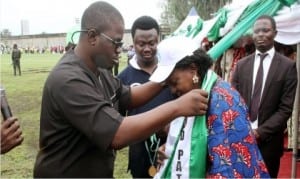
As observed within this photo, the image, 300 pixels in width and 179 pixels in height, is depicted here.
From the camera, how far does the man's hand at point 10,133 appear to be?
202 centimetres

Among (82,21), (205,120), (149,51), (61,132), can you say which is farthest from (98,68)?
(149,51)

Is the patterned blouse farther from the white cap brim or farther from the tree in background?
the tree in background

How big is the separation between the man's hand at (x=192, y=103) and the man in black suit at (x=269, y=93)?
1885 mm

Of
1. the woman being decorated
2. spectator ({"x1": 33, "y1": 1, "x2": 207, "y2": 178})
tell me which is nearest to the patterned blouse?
the woman being decorated

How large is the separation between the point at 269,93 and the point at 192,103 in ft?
6.58

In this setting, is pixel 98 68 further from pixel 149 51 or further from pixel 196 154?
pixel 149 51

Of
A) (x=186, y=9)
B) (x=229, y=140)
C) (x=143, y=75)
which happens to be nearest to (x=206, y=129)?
(x=229, y=140)

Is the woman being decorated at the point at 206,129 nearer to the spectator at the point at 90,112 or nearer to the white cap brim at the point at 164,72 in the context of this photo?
the white cap brim at the point at 164,72

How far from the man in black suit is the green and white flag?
151 cm

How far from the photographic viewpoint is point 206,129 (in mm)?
2307

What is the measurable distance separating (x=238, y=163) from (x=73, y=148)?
2.77ft

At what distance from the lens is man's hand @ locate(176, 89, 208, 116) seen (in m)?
1.99

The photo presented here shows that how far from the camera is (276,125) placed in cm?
376

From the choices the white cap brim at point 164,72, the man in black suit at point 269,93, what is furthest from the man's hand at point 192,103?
the man in black suit at point 269,93
